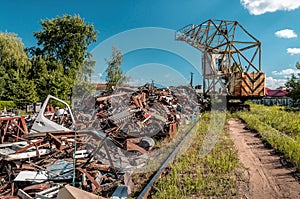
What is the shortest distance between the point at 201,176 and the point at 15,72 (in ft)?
99.7

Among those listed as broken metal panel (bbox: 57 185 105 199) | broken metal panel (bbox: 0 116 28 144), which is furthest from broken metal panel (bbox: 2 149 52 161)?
broken metal panel (bbox: 57 185 105 199)

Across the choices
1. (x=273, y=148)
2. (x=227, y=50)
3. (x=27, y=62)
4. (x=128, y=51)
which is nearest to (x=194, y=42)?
(x=227, y=50)

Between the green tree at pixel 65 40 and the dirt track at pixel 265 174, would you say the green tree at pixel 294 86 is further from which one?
the green tree at pixel 65 40

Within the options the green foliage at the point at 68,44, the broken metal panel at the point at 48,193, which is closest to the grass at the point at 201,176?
the broken metal panel at the point at 48,193

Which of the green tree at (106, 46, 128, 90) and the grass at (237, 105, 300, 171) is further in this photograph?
the green tree at (106, 46, 128, 90)

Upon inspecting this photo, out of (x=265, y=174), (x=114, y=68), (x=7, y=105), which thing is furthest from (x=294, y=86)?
(x=7, y=105)

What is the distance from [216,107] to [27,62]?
→ 91.1ft

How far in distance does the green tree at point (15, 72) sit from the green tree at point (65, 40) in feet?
12.8

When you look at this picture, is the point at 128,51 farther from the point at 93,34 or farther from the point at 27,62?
the point at 93,34

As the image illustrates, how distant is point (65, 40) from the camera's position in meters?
33.6

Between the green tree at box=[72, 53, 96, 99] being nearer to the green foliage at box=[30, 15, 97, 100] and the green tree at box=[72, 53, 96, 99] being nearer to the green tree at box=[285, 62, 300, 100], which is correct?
the green foliage at box=[30, 15, 97, 100]

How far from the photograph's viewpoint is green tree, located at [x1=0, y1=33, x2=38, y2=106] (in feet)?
74.8

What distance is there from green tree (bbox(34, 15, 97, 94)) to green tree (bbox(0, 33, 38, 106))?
12.8ft

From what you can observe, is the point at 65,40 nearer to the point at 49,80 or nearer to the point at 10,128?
the point at 49,80
